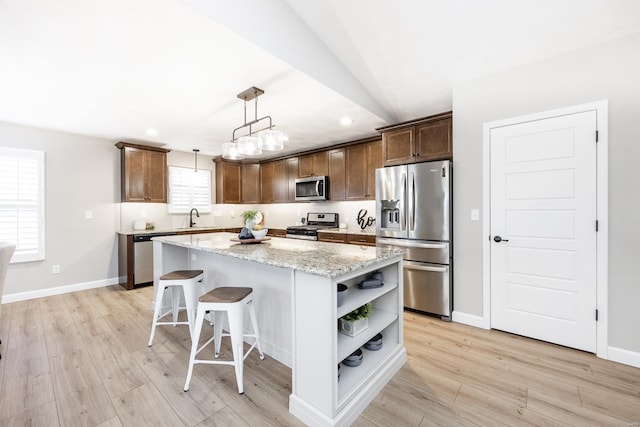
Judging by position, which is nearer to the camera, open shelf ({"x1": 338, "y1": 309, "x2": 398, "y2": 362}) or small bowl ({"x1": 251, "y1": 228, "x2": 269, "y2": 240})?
open shelf ({"x1": 338, "y1": 309, "x2": 398, "y2": 362})

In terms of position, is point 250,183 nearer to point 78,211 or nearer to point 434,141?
point 78,211

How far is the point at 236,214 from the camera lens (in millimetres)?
6340

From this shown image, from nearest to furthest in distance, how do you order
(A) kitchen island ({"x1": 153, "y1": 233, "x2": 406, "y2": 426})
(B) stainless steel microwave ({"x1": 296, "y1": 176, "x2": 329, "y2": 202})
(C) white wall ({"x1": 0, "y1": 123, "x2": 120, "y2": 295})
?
(A) kitchen island ({"x1": 153, "y1": 233, "x2": 406, "y2": 426}) → (C) white wall ({"x1": 0, "y1": 123, "x2": 120, "y2": 295}) → (B) stainless steel microwave ({"x1": 296, "y1": 176, "x2": 329, "y2": 202})

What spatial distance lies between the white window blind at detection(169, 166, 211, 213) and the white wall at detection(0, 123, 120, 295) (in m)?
0.88

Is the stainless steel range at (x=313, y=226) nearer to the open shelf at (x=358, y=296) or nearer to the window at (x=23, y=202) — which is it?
the open shelf at (x=358, y=296)

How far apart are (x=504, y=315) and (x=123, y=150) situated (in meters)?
5.77

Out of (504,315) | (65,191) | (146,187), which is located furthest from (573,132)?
(65,191)

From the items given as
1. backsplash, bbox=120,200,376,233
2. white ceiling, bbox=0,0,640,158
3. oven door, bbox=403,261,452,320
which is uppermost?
white ceiling, bbox=0,0,640,158

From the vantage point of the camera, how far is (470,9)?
2162 mm

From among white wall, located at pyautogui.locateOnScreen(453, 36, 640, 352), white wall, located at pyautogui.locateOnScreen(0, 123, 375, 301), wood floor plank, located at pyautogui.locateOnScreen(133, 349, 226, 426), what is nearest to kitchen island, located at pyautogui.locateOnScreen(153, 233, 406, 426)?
wood floor plank, located at pyautogui.locateOnScreen(133, 349, 226, 426)

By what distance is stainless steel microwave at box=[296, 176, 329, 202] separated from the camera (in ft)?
16.1

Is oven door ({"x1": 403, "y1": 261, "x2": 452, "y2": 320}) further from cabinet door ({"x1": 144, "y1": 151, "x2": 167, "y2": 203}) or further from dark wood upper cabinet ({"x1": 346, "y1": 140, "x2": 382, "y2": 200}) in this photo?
cabinet door ({"x1": 144, "y1": 151, "x2": 167, "y2": 203})

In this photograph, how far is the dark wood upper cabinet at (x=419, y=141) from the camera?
124 inches

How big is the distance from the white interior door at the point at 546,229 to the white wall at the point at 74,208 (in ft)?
18.1
